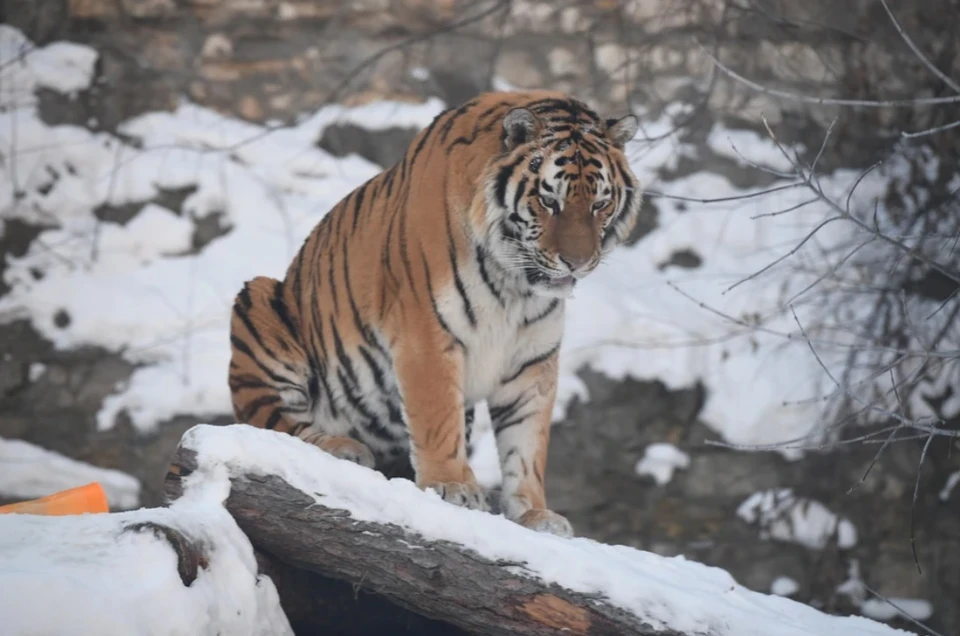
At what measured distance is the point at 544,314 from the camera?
3.60 meters

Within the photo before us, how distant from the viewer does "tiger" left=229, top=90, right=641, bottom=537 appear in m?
3.47

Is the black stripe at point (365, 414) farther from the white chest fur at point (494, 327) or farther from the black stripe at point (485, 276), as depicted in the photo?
the black stripe at point (485, 276)

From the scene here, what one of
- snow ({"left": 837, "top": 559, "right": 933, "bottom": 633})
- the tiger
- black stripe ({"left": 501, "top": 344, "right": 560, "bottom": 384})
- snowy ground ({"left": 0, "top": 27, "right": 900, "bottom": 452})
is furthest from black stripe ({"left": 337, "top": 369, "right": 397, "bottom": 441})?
snow ({"left": 837, "top": 559, "right": 933, "bottom": 633})

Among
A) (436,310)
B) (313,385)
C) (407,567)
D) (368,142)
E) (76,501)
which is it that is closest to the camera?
(407,567)

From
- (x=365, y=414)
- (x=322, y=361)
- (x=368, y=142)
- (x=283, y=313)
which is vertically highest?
(x=368, y=142)

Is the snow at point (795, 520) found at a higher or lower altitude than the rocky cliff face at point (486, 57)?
lower

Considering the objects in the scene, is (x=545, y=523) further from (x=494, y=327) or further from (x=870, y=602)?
(x=870, y=602)

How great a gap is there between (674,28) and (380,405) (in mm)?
4088

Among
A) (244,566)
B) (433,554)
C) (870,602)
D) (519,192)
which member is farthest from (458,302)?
(870,602)

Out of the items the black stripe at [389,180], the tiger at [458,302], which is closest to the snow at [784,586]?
the tiger at [458,302]

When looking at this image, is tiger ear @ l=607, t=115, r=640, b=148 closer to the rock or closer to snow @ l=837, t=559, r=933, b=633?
snow @ l=837, t=559, r=933, b=633

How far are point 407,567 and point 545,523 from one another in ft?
2.07

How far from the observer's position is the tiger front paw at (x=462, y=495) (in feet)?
11.1

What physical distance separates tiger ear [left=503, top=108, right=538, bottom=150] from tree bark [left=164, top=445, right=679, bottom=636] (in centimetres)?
117
